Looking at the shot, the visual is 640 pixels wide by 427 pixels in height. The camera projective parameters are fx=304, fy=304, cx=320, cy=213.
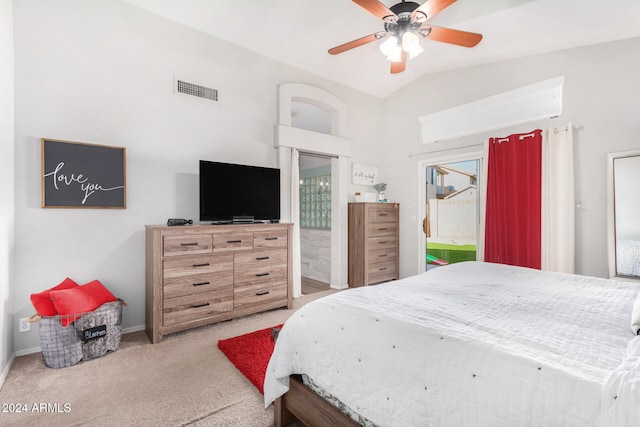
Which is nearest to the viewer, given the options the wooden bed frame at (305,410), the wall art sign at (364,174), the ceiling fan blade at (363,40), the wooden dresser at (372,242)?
the wooden bed frame at (305,410)

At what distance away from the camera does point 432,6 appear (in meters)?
2.16

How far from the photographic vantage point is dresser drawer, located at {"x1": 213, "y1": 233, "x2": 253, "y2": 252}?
2962mm

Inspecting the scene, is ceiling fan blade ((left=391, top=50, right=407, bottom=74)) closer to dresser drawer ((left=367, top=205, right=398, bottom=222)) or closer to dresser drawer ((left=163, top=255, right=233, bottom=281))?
dresser drawer ((left=367, top=205, right=398, bottom=222))

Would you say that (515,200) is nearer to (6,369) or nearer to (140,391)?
(140,391)

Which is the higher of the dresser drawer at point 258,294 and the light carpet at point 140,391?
the dresser drawer at point 258,294

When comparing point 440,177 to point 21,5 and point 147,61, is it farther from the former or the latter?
point 21,5

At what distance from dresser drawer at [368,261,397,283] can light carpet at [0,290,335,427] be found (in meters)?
2.62

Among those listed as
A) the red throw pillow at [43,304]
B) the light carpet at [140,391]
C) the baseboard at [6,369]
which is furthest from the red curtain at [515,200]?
the baseboard at [6,369]

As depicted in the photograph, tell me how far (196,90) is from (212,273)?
1.97 m

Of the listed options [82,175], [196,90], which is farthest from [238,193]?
[82,175]

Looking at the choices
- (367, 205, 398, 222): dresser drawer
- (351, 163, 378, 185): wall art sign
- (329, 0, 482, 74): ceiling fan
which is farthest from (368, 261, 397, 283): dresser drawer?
(329, 0, 482, 74): ceiling fan

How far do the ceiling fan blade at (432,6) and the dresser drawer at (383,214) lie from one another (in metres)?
2.74

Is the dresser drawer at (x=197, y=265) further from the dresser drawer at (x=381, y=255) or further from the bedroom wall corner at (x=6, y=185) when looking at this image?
the dresser drawer at (x=381, y=255)

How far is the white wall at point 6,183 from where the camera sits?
211 centimetres
